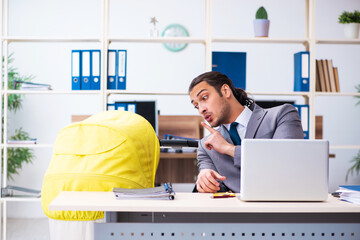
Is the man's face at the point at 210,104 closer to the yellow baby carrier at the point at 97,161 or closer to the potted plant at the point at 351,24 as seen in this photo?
the yellow baby carrier at the point at 97,161

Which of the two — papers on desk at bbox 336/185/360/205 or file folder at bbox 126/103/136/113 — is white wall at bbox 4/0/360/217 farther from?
papers on desk at bbox 336/185/360/205

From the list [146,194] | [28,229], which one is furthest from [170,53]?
[146,194]

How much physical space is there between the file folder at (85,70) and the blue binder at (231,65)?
1.02 meters

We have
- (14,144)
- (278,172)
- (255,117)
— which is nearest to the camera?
(278,172)

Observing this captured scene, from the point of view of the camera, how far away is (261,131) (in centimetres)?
232

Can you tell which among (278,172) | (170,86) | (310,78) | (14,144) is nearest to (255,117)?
(278,172)

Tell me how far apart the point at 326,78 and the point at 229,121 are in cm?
150

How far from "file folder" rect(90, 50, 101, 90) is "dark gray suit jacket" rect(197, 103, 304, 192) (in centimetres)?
149

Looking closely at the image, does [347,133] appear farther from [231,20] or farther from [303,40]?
[303,40]

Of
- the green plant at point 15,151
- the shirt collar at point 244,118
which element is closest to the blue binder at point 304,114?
Result: the shirt collar at point 244,118

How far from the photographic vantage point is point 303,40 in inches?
140

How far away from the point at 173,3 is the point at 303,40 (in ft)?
8.18

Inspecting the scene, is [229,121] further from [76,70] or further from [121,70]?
[76,70]

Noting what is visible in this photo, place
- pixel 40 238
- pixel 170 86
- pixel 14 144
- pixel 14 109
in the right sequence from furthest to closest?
pixel 170 86 → pixel 14 109 → pixel 40 238 → pixel 14 144
